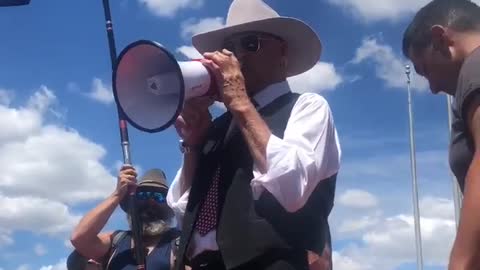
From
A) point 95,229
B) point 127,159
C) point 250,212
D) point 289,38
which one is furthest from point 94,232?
point 250,212

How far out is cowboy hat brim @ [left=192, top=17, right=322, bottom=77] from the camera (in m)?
3.12

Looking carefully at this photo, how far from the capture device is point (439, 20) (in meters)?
2.64

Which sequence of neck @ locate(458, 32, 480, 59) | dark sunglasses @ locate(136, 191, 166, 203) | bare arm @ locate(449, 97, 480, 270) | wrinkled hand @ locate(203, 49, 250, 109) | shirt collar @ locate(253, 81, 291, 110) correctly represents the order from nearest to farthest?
1. bare arm @ locate(449, 97, 480, 270)
2. neck @ locate(458, 32, 480, 59)
3. wrinkled hand @ locate(203, 49, 250, 109)
4. shirt collar @ locate(253, 81, 291, 110)
5. dark sunglasses @ locate(136, 191, 166, 203)

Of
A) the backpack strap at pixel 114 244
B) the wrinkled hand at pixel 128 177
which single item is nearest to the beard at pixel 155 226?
the backpack strap at pixel 114 244

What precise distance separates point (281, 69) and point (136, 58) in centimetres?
55

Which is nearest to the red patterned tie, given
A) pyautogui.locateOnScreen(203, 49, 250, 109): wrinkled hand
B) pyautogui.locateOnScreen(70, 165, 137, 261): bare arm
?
pyautogui.locateOnScreen(203, 49, 250, 109): wrinkled hand

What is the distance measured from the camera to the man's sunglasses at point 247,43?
3.06 meters

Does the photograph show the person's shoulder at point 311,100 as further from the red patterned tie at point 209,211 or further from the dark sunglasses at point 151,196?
the dark sunglasses at point 151,196

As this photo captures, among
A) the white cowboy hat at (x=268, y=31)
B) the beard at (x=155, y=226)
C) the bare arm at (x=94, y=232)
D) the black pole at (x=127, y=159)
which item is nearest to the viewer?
the white cowboy hat at (x=268, y=31)

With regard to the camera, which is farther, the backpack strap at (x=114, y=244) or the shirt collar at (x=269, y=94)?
the backpack strap at (x=114, y=244)

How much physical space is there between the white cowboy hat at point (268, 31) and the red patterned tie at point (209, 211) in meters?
0.57

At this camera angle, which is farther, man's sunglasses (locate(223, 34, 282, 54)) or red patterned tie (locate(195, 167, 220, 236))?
man's sunglasses (locate(223, 34, 282, 54))

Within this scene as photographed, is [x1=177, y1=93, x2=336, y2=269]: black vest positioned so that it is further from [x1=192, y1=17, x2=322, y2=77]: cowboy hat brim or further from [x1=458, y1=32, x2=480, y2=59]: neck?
[x1=458, y1=32, x2=480, y2=59]: neck

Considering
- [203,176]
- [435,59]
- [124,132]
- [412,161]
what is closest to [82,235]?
[124,132]
